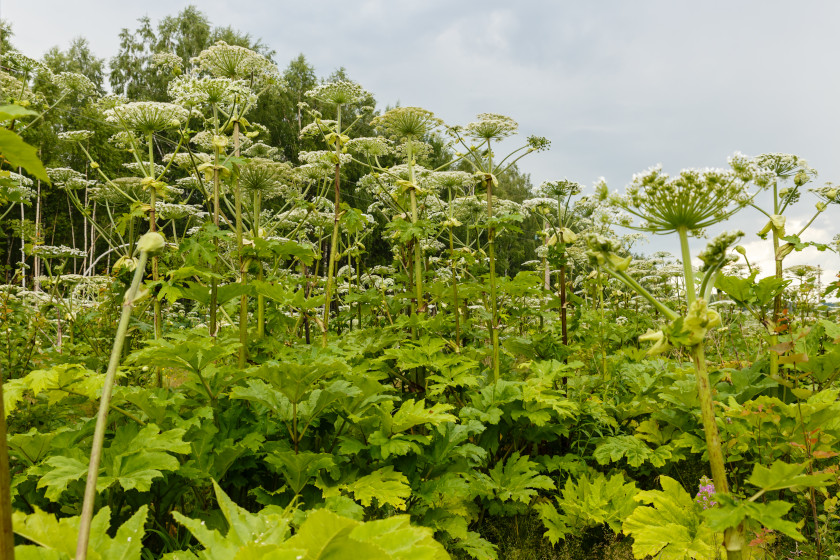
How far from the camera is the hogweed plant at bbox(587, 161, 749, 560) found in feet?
5.31

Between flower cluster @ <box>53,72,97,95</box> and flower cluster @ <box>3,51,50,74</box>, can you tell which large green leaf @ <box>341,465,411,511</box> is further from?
flower cluster @ <box>53,72,97,95</box>

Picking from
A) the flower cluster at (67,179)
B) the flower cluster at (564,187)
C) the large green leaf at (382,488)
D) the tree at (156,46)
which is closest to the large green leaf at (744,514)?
the large green leaf at (382,488)

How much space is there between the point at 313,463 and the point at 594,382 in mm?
2825

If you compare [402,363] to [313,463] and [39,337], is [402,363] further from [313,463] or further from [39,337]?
[39,337]

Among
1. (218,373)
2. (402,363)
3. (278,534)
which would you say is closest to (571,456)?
(402,363)

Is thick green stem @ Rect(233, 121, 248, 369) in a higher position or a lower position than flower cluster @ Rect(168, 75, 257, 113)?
lower

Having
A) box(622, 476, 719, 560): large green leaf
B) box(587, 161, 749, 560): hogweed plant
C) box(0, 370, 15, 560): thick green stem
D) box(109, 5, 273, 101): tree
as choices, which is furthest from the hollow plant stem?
box(109, 5, 273, 101): tree

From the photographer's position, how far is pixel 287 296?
3650 mm

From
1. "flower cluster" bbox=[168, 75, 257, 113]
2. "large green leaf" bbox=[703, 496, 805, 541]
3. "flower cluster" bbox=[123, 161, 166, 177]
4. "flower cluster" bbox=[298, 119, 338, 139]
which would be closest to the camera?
"large green leaf" bbox=[703, 496, 805, 541]

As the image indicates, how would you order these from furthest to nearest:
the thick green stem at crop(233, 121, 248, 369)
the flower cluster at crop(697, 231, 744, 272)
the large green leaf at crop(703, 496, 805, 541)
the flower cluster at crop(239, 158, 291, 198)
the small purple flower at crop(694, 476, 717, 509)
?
the flower cluster at crop(239, 158, 291, 198) < the thick green stem at crop(233, 121, 248, 369) < the small purple flower at crop(694, 476, 717, 509) < the flower cluster at crop(697, 231, 744, 272) < the large green leaf at crop(703, 496, 805, 541)

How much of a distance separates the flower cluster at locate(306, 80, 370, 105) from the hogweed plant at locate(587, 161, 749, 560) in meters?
3.84

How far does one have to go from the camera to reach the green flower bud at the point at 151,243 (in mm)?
979

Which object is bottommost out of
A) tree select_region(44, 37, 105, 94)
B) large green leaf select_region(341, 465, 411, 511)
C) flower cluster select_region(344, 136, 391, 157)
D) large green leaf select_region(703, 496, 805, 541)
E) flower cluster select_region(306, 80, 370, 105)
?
large green leaf select_region(341, 465, 411, 511)

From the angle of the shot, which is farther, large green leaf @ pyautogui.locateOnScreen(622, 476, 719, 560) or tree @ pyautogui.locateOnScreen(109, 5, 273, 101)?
tree @ pyautogui.locateOnScreen(109, 5, 273, 101)
